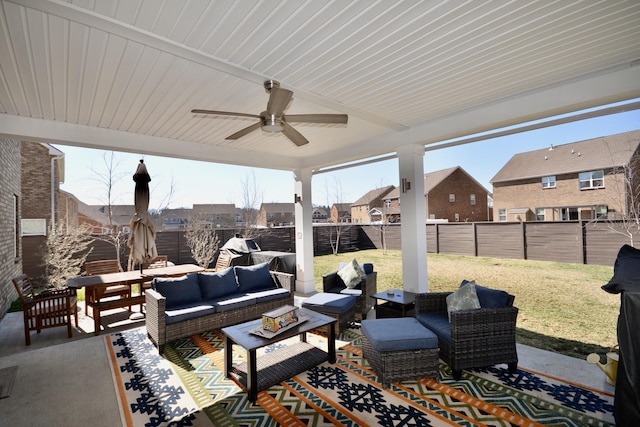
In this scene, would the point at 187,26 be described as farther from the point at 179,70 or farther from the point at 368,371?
the point at 368,371

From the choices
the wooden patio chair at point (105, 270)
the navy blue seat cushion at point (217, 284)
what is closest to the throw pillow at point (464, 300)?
the navy blue seat cushion at point (217, 284)

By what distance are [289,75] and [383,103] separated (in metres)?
1.35

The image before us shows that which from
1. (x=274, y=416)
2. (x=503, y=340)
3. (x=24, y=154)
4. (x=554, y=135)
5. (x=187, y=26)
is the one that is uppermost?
(x=554, y=135)

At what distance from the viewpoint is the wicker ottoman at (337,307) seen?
430cm

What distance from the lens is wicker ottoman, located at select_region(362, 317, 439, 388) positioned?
300 centimetres

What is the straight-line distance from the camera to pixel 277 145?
223 inches

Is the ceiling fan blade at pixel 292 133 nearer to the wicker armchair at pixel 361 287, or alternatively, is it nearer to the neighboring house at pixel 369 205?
the wicker armchair at pixel 361 287

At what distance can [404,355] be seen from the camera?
3.04 meters

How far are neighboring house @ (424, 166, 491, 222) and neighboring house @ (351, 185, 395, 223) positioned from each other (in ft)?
19.1

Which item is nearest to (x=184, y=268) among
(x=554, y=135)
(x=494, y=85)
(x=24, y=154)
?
(x=494, y=85)

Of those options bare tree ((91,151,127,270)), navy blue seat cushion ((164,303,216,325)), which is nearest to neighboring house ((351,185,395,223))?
bare tree ((91,151,127,270))

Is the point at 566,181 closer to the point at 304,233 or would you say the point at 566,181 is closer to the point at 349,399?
the point at 304,233

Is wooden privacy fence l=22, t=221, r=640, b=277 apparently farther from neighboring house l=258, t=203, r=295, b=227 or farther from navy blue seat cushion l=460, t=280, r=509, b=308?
neighboring house l=258, t=203, r=295, b=227

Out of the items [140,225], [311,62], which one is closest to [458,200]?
[140,225]
